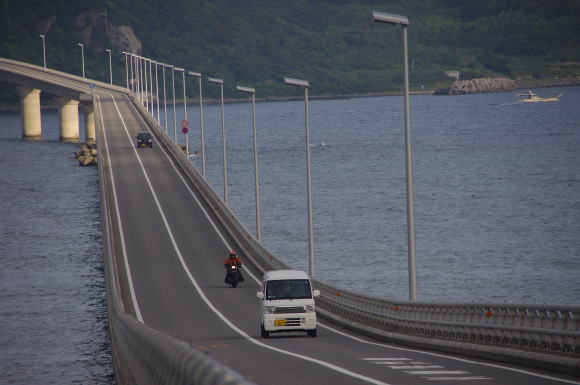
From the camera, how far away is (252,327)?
39.6 m

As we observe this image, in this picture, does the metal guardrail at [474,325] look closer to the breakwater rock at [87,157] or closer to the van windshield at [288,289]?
the van windshield at [288,289]

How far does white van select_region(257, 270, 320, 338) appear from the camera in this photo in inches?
1356

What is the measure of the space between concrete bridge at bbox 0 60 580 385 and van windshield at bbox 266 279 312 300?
143 cm

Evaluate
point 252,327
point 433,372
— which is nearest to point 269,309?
point 252,327

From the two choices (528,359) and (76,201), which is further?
(76,201)

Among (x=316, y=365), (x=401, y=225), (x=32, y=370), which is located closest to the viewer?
(x=316, y=365)

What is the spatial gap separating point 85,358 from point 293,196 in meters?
79.5

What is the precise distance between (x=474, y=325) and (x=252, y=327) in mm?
13681

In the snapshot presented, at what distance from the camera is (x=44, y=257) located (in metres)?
82.8

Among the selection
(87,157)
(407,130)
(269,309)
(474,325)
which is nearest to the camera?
(474,325)

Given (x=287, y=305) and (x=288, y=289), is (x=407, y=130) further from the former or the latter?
(x=287, y=305)

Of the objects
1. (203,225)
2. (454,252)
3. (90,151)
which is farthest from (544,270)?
(90,151)

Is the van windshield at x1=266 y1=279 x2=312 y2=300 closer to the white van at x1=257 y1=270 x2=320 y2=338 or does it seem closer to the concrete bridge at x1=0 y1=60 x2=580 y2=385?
the white van at x1=257 y1=270 x2=320 y2=338

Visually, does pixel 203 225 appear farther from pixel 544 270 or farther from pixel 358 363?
pixel 358 363
